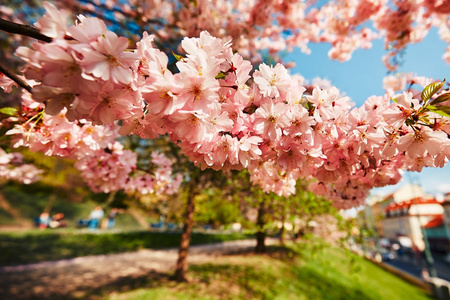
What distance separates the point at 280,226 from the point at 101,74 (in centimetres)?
435

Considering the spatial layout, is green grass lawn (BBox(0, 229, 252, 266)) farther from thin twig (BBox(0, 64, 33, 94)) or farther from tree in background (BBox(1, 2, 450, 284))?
tree in background (BBox(1, 2, 450, 284))

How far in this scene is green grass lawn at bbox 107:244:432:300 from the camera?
5.38 metres

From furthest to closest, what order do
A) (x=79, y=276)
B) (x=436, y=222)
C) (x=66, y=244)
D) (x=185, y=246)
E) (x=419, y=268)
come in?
1. (x=436, y=222)
2. (x=419, y=268)
3. (x=66, y=244)
4. (x=185, y=246)
5. (x=79, y=276)

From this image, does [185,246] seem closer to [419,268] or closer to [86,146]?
[86,146]

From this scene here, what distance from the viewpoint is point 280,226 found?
4.43 meters

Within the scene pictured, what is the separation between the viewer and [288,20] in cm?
653

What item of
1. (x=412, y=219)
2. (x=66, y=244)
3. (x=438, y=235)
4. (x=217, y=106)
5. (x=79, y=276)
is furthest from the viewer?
(x=412, y=219)

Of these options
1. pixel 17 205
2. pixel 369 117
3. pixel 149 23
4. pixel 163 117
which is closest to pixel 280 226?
pixel 369 117

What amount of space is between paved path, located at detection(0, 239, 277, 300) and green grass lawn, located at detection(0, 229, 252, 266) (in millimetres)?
950

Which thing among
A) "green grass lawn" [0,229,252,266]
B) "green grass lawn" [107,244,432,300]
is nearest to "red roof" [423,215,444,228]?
"green grass lawn" [107,244,432,300]

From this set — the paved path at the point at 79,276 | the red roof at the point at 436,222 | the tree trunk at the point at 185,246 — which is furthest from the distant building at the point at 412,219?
the paved path at the point at 79,276

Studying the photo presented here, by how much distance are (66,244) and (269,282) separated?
923 centimetres

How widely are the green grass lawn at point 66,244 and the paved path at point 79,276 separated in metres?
0.95

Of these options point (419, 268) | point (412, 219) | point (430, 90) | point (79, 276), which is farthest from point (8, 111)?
point (412, 219)
